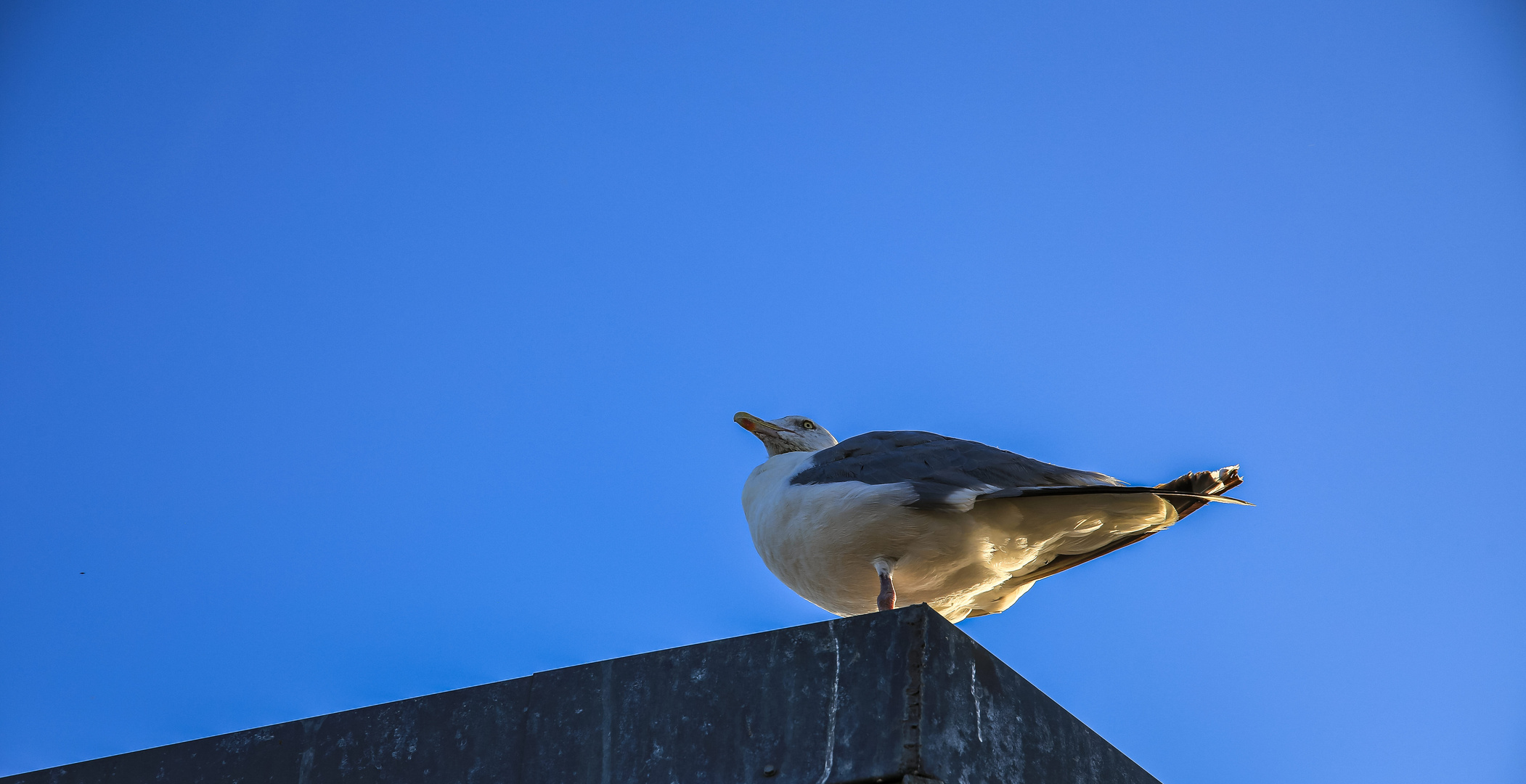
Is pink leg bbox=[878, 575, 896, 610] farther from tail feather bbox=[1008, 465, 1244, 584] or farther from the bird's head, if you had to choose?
the bird's head

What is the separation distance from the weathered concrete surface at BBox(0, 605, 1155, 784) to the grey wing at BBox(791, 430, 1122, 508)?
1270 millimetres

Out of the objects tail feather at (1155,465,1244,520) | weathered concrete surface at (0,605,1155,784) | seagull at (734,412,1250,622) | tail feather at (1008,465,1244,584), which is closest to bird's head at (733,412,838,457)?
seagull at (734,412,1250,622)

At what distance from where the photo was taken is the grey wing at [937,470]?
4.69 m

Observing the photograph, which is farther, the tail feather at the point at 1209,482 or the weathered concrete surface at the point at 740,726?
the tail feather at the point at 1209,482

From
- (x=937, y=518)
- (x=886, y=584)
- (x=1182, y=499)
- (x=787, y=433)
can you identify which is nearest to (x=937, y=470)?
(x=937, y=518)

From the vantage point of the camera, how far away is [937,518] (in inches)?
185

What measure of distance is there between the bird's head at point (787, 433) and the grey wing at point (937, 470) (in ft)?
3.49

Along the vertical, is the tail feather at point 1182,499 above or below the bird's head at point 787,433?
below

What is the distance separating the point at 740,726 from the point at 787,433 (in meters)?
3.10

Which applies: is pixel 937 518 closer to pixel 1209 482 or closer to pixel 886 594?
pixel 886 594

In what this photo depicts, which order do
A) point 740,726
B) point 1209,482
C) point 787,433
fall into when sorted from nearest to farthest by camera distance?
point 740,726 → point 1209,482 → point 787,433

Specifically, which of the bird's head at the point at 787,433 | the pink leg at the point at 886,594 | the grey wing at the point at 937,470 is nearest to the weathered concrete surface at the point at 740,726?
the pink leg at the point at 886,594

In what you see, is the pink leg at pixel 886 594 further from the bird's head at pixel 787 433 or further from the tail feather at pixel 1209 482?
the bird's head at pixel 787 433

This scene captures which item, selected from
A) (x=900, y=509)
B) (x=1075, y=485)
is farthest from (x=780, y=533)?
(x=1075, y=485)
